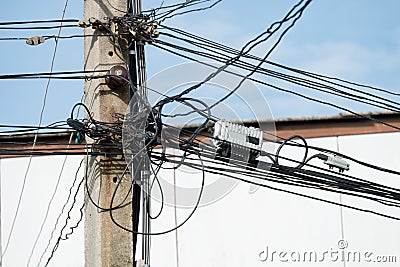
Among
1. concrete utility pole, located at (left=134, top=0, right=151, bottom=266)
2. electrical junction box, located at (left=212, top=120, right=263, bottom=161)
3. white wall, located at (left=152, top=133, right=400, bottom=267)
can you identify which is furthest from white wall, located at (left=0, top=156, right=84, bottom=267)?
electrical junction box, located at (left=212, top=120, right=263, bottom=161)

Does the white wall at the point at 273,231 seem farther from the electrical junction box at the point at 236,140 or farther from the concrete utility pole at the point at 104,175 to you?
the electrical junction box at the point at 236,140

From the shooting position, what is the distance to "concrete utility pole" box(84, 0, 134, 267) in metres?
6.16

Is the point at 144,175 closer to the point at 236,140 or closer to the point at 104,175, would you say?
the point at 104,175

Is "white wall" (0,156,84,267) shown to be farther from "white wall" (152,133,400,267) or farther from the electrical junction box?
the electrical junction box

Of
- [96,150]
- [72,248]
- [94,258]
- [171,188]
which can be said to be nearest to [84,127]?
[96,150]

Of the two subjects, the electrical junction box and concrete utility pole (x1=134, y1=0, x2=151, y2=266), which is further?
concrete utility pole (x1=134, y1=0, x2=151, y2=266)

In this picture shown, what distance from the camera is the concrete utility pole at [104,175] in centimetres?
616

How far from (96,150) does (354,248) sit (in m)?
7.72

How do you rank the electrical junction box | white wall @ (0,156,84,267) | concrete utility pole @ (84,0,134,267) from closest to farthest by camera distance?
the electrical junction box < concrete utility pole @ (84,0,134,267) < white wall @ (0,156,84,267)

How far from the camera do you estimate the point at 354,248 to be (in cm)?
1300

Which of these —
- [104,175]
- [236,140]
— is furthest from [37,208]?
[236,140]

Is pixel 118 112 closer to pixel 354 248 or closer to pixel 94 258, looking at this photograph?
pixel 94 258

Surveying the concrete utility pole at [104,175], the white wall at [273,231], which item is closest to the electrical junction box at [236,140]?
the concrete utility pole at [104,175]

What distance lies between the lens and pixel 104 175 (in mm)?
6230
